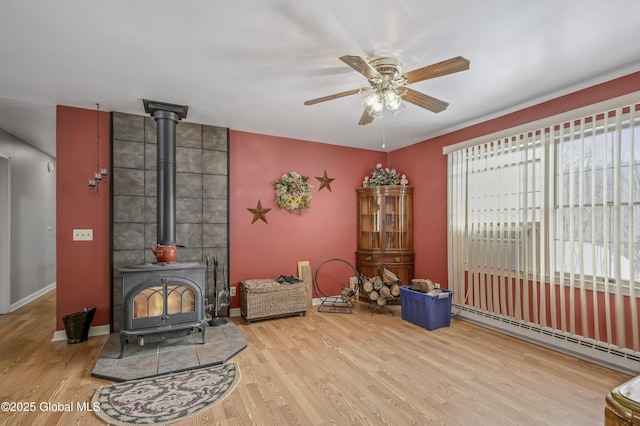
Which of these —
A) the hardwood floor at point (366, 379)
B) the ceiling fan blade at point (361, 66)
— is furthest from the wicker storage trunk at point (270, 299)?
the ceiling fan blade at point (361, 66)

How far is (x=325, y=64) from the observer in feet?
8.26

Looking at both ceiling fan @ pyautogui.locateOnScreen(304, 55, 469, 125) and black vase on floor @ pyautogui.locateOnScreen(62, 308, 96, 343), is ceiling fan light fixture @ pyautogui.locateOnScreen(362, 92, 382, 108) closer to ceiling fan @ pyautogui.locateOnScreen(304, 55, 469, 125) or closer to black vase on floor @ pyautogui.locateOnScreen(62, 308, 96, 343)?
ceiling fan @ pyautogui.locateOnScreen(304, 55, 469, 125)

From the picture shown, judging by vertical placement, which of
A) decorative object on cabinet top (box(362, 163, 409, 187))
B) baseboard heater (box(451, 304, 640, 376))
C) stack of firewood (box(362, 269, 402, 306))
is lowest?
baseboard heater (box(451, 304, 640, 376))

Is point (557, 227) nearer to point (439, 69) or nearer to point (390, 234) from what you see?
point (439, 69)

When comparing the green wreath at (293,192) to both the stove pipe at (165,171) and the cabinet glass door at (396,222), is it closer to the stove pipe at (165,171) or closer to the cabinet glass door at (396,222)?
the cabinet glass door at (396,222)

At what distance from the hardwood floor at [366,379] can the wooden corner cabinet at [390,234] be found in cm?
128

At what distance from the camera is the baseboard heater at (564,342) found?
8.49 feet

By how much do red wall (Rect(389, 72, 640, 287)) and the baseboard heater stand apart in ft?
2.40

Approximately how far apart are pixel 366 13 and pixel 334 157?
10.2 ft

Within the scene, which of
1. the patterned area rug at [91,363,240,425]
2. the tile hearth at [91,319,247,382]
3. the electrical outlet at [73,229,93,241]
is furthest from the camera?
the electrical outlet at [73,229,93,241]

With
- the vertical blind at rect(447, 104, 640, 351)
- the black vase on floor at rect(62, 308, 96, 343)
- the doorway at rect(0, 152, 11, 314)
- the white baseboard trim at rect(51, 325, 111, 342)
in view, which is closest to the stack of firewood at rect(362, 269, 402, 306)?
the vertical blind at rect(447, 104, 640, 351)

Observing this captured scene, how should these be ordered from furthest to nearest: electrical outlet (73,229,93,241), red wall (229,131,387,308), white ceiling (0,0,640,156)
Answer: red wall (229,131,387,308) → electrical outlet (73,229,93,241) → white ceiling (0,0,640,156)

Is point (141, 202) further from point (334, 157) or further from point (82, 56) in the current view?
point (334, 157)

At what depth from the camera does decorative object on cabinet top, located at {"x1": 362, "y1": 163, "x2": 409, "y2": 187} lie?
4.99 meters
